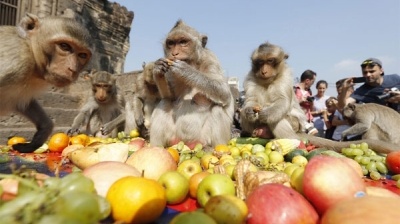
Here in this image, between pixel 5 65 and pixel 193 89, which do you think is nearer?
pixel 5 65

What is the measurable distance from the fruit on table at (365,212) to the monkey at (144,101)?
16.2 feet

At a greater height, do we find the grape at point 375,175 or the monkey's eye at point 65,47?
A: the monkey's eye at point 65,47

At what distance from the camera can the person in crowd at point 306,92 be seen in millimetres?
8289

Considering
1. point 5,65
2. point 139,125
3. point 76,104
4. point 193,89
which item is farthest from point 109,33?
point 5,65

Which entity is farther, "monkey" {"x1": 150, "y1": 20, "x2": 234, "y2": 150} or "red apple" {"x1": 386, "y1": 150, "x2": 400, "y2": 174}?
"monkey" {"x1": 150, "y1": 20, "x2": 234, "y2": 150}

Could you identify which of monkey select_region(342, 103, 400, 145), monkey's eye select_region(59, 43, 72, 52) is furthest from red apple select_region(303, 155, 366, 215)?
monkey select_region(342, 103, 400, 145)

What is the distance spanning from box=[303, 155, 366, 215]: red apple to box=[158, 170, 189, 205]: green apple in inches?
29.0

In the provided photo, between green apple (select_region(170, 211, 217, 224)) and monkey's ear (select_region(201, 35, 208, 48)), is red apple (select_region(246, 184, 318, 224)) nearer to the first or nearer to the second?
green apple (select_region(170, 211, 217, 224))

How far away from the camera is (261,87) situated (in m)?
5.77

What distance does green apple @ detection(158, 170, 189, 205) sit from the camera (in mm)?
1822

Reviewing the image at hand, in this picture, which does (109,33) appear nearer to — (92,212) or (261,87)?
(261,87)

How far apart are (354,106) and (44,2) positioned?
39.4ft

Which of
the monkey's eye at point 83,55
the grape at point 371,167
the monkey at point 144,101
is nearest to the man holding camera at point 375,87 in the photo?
the grape at point 371,167

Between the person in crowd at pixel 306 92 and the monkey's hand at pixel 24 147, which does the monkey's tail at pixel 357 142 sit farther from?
the monkey's hand at pixel 24 147
